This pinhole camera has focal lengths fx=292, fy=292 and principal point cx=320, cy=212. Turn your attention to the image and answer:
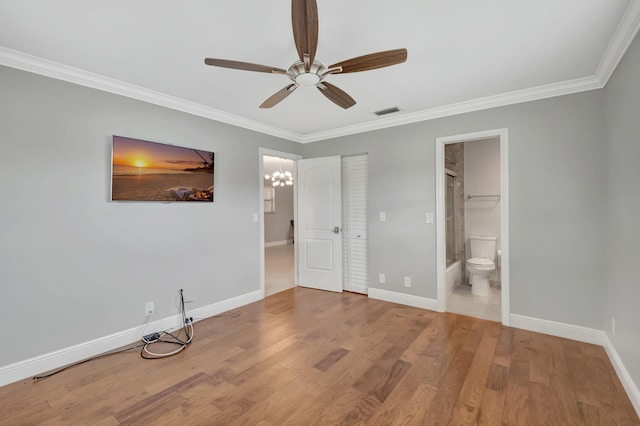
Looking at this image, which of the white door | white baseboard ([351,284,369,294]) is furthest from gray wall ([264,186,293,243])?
white baseboard ([351,284,369,294])

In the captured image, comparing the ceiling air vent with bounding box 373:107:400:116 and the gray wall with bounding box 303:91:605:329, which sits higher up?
the ceiling air vent with bounding box 373:107:400:116

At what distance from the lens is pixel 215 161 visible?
Answer: 11.7 feet

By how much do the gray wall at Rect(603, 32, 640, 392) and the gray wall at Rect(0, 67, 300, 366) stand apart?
12.4 ft

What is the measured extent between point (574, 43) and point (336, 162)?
2832 millimetres

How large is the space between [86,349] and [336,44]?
327 cm

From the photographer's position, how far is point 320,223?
4582mm

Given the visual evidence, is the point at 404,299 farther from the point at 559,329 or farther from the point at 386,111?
the point at 386,111

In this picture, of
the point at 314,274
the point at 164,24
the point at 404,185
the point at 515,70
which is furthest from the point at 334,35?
the point at 314,274

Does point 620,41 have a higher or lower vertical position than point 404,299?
higher

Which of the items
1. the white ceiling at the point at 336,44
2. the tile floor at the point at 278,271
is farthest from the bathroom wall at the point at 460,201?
the tile floor at the point at 278,271

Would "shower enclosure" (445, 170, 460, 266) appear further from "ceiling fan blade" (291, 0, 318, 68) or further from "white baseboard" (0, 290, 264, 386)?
"white baseboard" (0, 290, 264, 386)

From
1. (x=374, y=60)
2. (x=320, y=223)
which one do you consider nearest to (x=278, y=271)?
(x=320, y=223)

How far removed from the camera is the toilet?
4.16m

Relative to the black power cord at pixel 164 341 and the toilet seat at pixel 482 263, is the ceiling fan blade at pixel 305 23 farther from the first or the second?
the toilet seat at pixel 482 263
